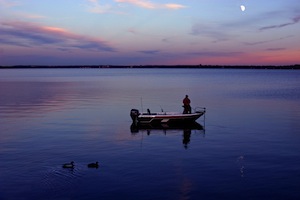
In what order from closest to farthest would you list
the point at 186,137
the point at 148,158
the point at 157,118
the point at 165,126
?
the point at 148,158 < the point at 186,137 < the point at 165,126 < the point at 157,118

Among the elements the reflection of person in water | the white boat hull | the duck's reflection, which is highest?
the white boat hull

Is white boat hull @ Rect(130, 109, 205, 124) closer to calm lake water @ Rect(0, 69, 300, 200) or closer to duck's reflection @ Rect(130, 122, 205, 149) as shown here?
duck's reflection @ Rect(130, 122, 205, 149)

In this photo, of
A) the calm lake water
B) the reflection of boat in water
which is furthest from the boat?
the calm lake water

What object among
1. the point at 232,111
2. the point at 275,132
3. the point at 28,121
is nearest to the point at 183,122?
the point at 275,132

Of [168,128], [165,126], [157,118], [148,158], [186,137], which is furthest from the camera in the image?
[157,118]

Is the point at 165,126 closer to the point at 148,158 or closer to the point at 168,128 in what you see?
the point at 168,128

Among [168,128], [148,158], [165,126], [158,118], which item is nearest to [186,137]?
[168,128]

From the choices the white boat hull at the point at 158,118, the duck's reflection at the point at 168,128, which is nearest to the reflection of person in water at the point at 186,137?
the duck's reflection at the point at 168,128

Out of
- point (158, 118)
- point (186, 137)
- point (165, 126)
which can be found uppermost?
point (158, 118)

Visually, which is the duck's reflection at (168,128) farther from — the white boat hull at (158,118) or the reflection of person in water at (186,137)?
the white boat hull at (158,118)

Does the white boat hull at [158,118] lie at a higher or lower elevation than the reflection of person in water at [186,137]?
higher

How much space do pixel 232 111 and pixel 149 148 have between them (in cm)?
2439

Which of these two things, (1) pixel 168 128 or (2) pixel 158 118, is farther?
(2) pixel 158 118

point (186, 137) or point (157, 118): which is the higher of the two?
point (157, 118)
